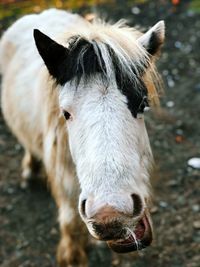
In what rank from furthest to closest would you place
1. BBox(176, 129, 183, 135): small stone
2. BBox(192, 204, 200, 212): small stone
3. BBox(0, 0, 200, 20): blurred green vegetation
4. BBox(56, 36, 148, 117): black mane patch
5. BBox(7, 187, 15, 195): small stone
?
BBox(0, 0, 200, 20): blurred green vegetation < BBox(176, 129, 183, 135): small stone < BBox(7, 187, 15, 195): small stone < BBox(192, 204, 200, 212): small stone < BBox(56, 36, 148, 117): black mane patch

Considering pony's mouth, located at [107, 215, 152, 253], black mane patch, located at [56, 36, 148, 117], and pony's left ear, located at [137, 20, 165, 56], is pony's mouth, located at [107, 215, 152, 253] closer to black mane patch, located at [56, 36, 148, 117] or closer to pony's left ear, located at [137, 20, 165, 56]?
black mane patch, located at [56, 36, 148, 117]

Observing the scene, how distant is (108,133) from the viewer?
2.41 metres

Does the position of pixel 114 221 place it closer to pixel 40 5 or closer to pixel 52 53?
pixel 52 53

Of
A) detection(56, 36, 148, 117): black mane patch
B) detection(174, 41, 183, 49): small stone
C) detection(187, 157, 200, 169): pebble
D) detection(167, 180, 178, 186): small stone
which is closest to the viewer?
detection(56, 36, 148, 117): black mane patch

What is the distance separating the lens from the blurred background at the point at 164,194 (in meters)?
4.02

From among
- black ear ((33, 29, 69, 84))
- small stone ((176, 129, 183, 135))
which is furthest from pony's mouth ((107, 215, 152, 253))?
small stone ((176, 129, 183, 135))

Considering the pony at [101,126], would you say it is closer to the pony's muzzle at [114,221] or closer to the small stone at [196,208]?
the pony's muzzle at [114,221]

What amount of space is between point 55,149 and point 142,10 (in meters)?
4.79

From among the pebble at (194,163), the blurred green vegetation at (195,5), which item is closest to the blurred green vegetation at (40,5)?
the blurred green vegetation at (195,5)

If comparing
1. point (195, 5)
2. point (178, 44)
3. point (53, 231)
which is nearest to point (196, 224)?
point (53, 231)

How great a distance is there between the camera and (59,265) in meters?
3.98

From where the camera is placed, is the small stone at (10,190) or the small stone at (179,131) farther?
the small stone at (179,131)

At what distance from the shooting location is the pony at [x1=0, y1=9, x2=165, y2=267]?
2.31 metres

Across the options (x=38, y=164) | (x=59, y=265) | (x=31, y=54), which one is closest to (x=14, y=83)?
(x=31, y=54)
